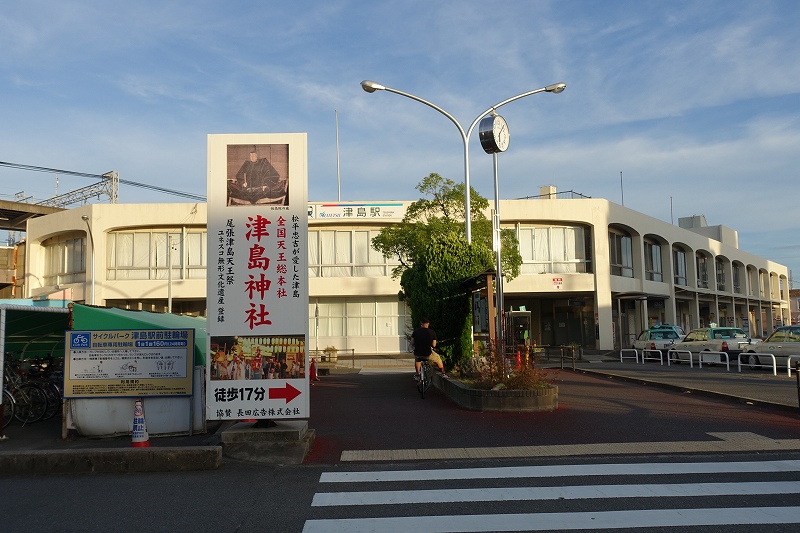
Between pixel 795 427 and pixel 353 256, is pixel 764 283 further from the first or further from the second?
pixel 795 427

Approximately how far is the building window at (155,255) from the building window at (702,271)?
129ft

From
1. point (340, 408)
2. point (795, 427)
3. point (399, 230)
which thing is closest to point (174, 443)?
point (340, 408)

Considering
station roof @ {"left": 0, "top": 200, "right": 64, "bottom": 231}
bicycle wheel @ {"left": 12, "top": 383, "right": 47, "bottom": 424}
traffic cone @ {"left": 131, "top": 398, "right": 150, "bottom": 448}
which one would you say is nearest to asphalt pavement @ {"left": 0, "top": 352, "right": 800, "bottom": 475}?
bicycle wheel @ {"left": 12, "top": 383, "right": 47, "bottom": 424}

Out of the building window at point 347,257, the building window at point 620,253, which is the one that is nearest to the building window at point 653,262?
the building window at point 620,253

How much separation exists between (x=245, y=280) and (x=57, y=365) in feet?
24.1

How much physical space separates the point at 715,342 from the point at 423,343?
16120 millimetres

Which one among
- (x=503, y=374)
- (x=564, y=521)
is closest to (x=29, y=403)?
(x=503, y=374)

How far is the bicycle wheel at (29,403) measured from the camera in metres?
12.5

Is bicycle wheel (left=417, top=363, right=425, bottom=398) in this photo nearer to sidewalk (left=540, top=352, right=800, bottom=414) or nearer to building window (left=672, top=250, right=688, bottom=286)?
sidewalk (left=540, top=352, right=800, bottom=414)

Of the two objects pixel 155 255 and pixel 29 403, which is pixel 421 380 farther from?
pixel 155 255

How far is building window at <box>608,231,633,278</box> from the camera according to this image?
43562 millimetres

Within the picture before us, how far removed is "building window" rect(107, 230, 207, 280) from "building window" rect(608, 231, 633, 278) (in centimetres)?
2510

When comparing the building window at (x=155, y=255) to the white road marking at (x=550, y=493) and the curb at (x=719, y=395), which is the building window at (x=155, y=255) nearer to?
the curb at (x=719, y=395)

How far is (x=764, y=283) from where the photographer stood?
77.8 m
